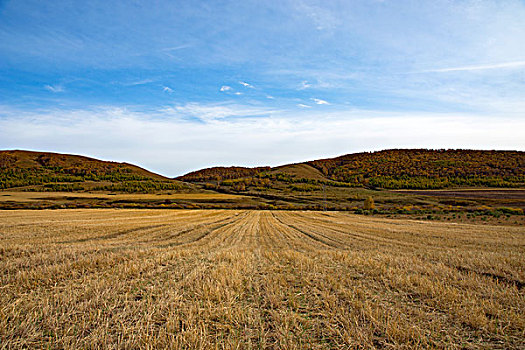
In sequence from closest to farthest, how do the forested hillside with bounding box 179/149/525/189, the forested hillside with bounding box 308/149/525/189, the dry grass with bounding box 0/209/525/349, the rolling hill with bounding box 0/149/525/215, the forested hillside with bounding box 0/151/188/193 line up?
1. the dry grass with bounding box 0/209/525/349
2. the rolling hill with bounding box 0/149/525/215
3. the forested hillside with bounding box 0/151/188/193
4. the forested hillside with bounding box 308/149/525/189
5. the forested hillside with bounding box 179/149/525/189

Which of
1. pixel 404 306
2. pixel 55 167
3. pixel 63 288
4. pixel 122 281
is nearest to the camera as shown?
pixel 404 306

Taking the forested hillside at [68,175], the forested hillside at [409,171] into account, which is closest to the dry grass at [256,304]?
the forested hillside at [68,175]

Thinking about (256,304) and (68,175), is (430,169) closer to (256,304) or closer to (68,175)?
(256,304)

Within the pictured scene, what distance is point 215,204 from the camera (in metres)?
76.1

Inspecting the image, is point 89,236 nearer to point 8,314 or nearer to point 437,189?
point 8,314

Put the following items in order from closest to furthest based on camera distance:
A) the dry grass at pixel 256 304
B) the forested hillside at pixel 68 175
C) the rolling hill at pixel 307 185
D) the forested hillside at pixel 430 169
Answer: the dry grass at pixel 256 304
the rolling hill at pixel 307 185
the forested hillside at pixel 68 175
the forested hillside at pixel 430 169

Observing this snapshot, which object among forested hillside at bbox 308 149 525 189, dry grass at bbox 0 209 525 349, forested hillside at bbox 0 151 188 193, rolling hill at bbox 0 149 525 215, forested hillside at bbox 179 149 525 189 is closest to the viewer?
dry grass at bbox 0 209 525 349

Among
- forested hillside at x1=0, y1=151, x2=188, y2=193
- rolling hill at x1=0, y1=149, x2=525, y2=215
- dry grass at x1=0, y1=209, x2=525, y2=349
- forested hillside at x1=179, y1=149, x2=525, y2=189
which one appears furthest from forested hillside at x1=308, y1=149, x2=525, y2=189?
dry grass at x1=0, y1=209, x2=525, y2=349

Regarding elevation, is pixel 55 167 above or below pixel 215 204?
above

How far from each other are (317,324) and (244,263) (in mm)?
5074

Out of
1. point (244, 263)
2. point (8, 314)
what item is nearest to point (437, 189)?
point (244, 263)

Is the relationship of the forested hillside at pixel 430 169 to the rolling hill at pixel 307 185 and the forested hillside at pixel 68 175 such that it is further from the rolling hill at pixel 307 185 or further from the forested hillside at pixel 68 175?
the forested hillside at pixel 68 175

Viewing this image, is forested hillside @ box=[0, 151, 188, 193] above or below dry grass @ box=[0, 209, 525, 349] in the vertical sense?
above

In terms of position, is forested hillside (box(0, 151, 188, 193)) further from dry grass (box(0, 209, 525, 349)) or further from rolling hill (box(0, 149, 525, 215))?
dry grass (box(0, 209, 525, 349))
